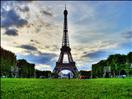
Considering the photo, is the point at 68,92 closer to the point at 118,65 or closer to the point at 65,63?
the point at 118,65

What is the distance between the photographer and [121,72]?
106 m

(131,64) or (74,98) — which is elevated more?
(131,64)

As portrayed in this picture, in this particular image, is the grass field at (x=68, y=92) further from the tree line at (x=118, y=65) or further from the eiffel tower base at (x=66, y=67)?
the eiffel tower base at (x=66, y=67)

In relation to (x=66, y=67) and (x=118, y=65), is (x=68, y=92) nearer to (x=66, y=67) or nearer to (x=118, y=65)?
(x=118, y=65)

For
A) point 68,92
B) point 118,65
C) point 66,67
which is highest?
point 66,67

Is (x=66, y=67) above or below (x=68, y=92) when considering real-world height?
above

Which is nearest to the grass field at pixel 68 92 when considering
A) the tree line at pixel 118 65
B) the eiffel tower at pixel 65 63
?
the tree line at pixel 118 65

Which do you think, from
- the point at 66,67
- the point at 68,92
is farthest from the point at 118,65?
the point at 68,92

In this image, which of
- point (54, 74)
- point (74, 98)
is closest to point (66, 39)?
point (54, 74)

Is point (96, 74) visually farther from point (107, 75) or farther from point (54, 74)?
point (54, 74)

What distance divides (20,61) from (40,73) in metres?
40.1

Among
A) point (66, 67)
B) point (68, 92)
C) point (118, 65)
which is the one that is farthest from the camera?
point (66, 67)

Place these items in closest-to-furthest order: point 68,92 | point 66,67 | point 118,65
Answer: point 68,92, point 118,65, point 66,67

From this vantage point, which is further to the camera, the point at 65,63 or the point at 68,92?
the point at 65,63
